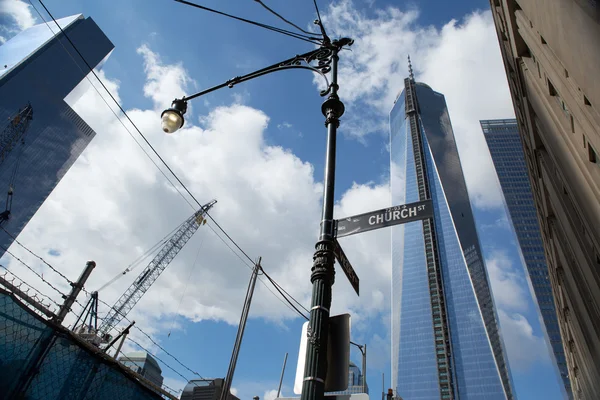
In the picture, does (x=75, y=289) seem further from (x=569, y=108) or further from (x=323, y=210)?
(x=569, y=108)

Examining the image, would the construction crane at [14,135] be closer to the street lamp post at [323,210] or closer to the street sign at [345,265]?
the street lamp post at [323,210]

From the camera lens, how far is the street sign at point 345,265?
18.0 ft

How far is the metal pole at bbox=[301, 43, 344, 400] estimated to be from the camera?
4.27 m

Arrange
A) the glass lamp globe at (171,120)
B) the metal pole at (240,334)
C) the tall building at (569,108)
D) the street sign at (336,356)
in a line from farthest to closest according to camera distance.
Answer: the metal pole at (240,334) < the glass lamp globe at (171,120) < the tall building at (569,108) < the street sign at (336,356)

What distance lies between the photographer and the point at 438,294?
161 m

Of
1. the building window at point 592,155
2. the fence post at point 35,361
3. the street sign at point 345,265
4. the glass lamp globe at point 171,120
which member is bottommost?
the fence post at point 35,361

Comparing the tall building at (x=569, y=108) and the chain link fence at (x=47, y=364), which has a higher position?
the tall building at (x=569, y=108)

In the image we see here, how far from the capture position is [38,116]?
117 m

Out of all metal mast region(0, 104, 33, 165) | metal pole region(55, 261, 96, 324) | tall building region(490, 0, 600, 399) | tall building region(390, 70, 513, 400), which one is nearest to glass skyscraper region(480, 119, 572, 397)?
tall building region(390, 70, 513, 400)

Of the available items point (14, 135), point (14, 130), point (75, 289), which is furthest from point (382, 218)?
point (14, 135)

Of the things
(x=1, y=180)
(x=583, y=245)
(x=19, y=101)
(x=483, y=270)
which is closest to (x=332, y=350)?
(x=583, y=245)

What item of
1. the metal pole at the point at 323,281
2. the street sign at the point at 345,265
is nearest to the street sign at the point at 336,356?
the metal pole at the point at 323,281

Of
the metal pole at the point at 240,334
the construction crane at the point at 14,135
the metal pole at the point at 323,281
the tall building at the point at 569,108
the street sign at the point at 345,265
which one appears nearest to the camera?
the metal pole at the point at 323,281

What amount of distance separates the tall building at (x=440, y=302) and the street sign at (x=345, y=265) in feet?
519
